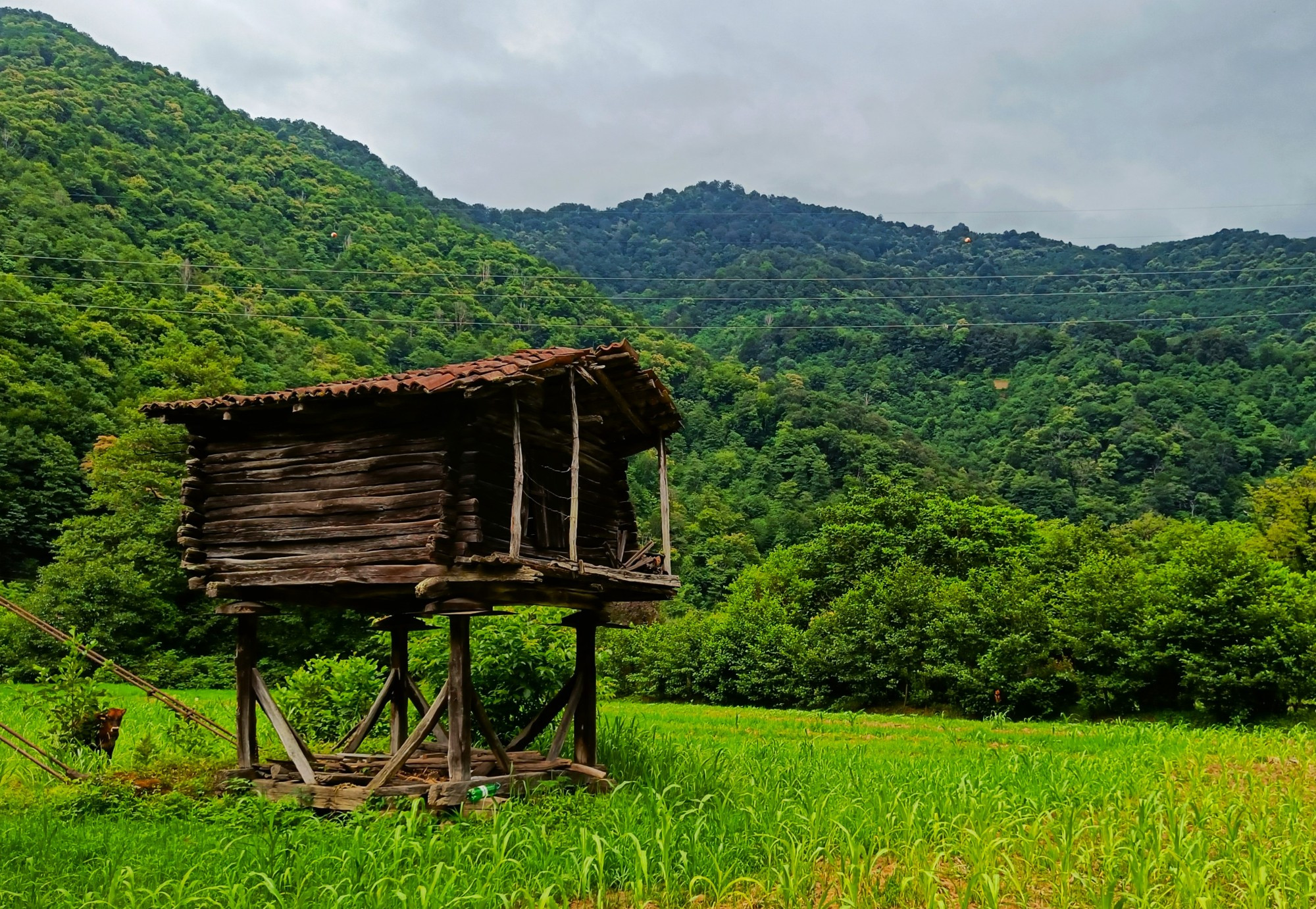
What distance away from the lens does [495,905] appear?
23.5 feet

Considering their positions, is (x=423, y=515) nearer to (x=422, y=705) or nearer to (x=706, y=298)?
(x=422, y=705)

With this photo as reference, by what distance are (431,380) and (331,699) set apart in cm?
993

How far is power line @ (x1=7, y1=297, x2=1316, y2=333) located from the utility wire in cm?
482

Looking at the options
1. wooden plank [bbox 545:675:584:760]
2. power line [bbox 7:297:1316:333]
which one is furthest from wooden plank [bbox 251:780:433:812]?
power line [bbox 7:297:1316:333]

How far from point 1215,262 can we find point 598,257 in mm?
92001

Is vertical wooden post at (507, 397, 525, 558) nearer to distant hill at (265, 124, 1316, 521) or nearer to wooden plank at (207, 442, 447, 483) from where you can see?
wooden plank at (207, 442, 447, 483)

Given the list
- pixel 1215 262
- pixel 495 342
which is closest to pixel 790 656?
pixel 495 342

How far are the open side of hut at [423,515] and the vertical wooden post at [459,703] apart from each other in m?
0.02

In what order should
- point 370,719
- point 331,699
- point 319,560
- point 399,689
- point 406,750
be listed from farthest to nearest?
point 331,699 < point 399,689 < point 370,719 < point 319,560 < point 406,750

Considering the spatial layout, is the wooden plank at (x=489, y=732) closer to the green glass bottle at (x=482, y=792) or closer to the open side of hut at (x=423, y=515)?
the open side of hut at (x=423, y=515)

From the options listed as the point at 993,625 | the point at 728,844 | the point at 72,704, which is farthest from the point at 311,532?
the point at 993,625

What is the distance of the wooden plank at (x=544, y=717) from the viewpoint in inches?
518

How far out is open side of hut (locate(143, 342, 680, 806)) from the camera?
10.4 metres

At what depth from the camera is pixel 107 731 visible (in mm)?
13430
